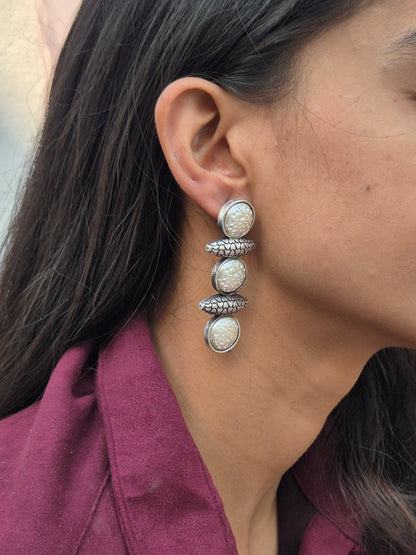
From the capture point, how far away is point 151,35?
1100 millimetres

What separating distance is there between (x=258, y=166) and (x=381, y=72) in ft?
0.80

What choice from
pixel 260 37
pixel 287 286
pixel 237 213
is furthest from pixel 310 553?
pixel 260 37

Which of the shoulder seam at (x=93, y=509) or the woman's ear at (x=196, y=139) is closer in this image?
the shoulder seam at (x=93, y=509)

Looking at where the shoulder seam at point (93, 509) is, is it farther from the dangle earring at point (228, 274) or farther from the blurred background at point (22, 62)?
the blurred background at point (22, 62)

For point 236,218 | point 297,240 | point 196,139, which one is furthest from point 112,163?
point 297,240

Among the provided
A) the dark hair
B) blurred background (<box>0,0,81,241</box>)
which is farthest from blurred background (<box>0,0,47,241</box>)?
the dark hair

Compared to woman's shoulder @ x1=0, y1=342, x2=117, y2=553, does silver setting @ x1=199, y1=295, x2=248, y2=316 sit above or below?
above

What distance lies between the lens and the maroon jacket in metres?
0.93

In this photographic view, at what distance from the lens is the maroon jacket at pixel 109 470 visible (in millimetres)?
935

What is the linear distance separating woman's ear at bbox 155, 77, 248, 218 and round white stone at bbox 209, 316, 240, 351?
0.19 metres

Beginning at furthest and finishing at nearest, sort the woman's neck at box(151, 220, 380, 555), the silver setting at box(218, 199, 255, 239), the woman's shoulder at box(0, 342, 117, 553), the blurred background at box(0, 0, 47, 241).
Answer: the blurred background at box(0, 0, 47, 241), the woman's neck at box(151, 220, 380, 555), the silver setting at box(218, 199, 255, 239), the woman's shoulder at box(0, 342, 117, 553)

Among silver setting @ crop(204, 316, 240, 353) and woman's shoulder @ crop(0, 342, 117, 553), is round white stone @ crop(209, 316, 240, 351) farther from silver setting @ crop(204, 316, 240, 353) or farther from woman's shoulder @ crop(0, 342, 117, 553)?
woman's shoulder @ crop(0, 342, 117, 553)

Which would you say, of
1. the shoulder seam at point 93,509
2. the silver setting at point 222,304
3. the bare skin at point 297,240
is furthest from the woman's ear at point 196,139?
the shoulder seam at point 93,509

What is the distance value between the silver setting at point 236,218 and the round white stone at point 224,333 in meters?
0.15
